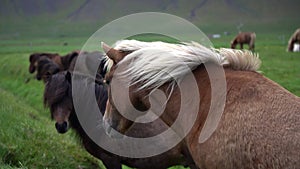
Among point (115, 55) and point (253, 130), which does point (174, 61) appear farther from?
point (253, 130)

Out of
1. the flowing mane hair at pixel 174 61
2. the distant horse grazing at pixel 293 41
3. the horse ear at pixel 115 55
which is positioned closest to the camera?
the flowing mane hair at pixel 174 61

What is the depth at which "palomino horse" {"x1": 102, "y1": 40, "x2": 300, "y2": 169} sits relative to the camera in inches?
113

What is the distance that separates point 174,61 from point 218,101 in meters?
0.50

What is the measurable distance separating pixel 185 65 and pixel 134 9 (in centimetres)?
13944

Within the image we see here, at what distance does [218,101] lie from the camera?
326 centimetres

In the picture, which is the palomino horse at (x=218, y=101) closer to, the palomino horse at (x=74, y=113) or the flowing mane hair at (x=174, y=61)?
the flowing mane hair at (x=174, y=61)

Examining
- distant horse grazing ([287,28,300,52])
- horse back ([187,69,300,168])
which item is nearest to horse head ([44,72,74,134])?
horse back ([187,69,300,168])

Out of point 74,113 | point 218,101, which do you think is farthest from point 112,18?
point 218,101

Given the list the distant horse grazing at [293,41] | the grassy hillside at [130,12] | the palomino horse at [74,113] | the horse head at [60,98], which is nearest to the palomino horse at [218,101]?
the palomino horse at [74,113]

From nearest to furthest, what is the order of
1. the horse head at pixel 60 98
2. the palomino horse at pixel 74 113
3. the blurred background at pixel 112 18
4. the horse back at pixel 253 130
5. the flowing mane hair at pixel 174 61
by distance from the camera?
1. the horse back at pixel 253 130
2. the flowing mane hair at pixel 174 61
3. the palomino horse at pixel 74 113
4. the horse head at pixel 60 98
5. the blurred background at pixel 112 18

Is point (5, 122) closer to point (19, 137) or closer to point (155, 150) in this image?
point (19, 137)

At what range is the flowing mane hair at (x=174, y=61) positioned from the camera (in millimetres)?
3463

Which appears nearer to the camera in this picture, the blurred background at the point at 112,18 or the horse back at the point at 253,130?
the horse back at the point at 253,130

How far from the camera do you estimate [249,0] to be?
159 meters
